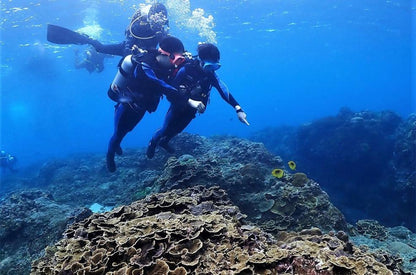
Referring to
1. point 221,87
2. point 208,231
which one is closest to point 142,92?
point 221,87

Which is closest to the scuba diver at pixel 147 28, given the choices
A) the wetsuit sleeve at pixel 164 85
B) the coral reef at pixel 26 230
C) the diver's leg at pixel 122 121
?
the wetsuit sleeve at pixel 164 85

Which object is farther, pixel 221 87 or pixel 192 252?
pixel 221 87

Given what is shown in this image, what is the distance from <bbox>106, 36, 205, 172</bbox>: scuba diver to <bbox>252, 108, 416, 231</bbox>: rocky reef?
12.1m

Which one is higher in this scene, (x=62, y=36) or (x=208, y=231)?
(x=208, y=231)

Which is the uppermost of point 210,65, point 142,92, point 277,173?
point 210,65

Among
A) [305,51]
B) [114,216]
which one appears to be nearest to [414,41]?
[305,51]

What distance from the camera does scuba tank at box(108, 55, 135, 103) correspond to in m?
9.42

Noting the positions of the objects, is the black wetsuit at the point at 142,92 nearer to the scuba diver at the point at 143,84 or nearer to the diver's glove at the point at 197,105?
the scuba diver at the point at 143,84

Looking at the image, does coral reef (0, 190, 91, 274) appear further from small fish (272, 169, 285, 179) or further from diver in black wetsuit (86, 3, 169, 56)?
diver in black wetsuit (86, 3, 169, 56)

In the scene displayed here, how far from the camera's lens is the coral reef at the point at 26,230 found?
7293 mm

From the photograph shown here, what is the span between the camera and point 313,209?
678 cm

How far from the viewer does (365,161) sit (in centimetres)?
1758

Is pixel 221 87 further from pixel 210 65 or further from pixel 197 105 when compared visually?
pixel 197 105

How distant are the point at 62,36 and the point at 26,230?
24.8 feet
